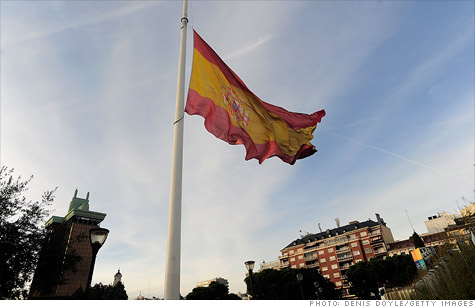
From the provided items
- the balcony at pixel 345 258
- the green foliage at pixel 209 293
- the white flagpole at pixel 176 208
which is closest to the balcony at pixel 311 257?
the balcony at pixel 345 258

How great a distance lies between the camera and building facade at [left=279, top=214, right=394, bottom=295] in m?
75.1

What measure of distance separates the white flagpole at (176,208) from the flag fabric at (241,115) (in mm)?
276

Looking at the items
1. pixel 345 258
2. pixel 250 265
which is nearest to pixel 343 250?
pixel 345 258

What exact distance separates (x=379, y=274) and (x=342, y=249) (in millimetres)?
24169

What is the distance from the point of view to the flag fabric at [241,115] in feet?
25.7

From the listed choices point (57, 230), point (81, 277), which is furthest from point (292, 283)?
point (81, 277)

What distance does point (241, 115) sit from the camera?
8961 mm

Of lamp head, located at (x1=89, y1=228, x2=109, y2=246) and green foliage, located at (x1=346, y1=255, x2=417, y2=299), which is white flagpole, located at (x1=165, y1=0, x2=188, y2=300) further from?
green foliage, located at (x1=346, y1=255, x2=417, y2=299)

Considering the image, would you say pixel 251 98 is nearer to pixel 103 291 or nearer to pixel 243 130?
pixel 243 130

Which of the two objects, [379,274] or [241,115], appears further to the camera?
[379,274]

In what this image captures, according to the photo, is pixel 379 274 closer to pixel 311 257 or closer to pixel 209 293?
pixel 311 257

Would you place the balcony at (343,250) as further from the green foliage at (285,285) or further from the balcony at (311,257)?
the green foliage at (285,285)

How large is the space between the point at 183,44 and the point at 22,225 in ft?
58.8

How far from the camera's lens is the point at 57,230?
21.8 m
